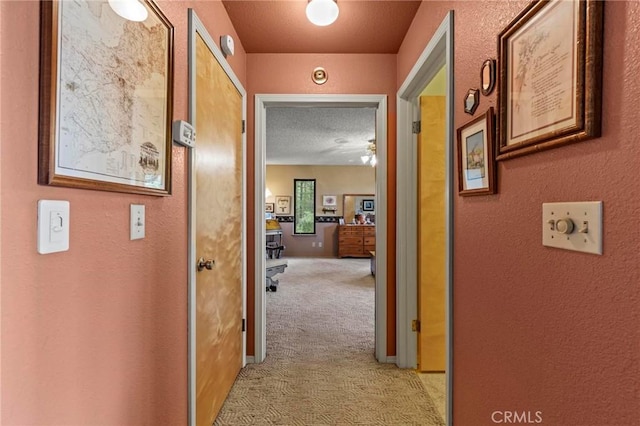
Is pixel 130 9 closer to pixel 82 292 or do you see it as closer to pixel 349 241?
pixel 82 292

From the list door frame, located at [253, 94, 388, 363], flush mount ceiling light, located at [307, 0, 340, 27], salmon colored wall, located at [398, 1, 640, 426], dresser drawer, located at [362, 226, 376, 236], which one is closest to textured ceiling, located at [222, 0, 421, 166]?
flush mount ceiling light, located at [307, 0, 340, 27]

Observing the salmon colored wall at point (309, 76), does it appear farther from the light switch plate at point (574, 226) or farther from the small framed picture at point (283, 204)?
the small framed picture at point (283, 204)

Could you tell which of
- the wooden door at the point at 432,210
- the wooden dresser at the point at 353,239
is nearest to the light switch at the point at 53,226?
the wooden door at the point at 432,210

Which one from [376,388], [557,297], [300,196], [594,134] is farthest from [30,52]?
[300,196]

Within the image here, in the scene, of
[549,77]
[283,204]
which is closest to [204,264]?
[549,77]

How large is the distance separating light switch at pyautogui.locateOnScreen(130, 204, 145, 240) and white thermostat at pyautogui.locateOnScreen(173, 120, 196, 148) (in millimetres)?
339

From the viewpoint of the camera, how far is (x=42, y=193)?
2.16ft

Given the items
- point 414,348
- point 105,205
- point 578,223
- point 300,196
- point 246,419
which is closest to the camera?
point 578,223

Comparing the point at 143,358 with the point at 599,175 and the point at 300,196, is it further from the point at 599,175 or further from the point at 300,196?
the point at 300,196

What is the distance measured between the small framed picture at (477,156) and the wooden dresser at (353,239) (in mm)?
6242

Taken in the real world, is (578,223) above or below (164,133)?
below

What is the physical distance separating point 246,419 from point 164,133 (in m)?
1.53

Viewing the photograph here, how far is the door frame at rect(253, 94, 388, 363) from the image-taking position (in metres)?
2.25

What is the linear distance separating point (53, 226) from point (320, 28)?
186cm
